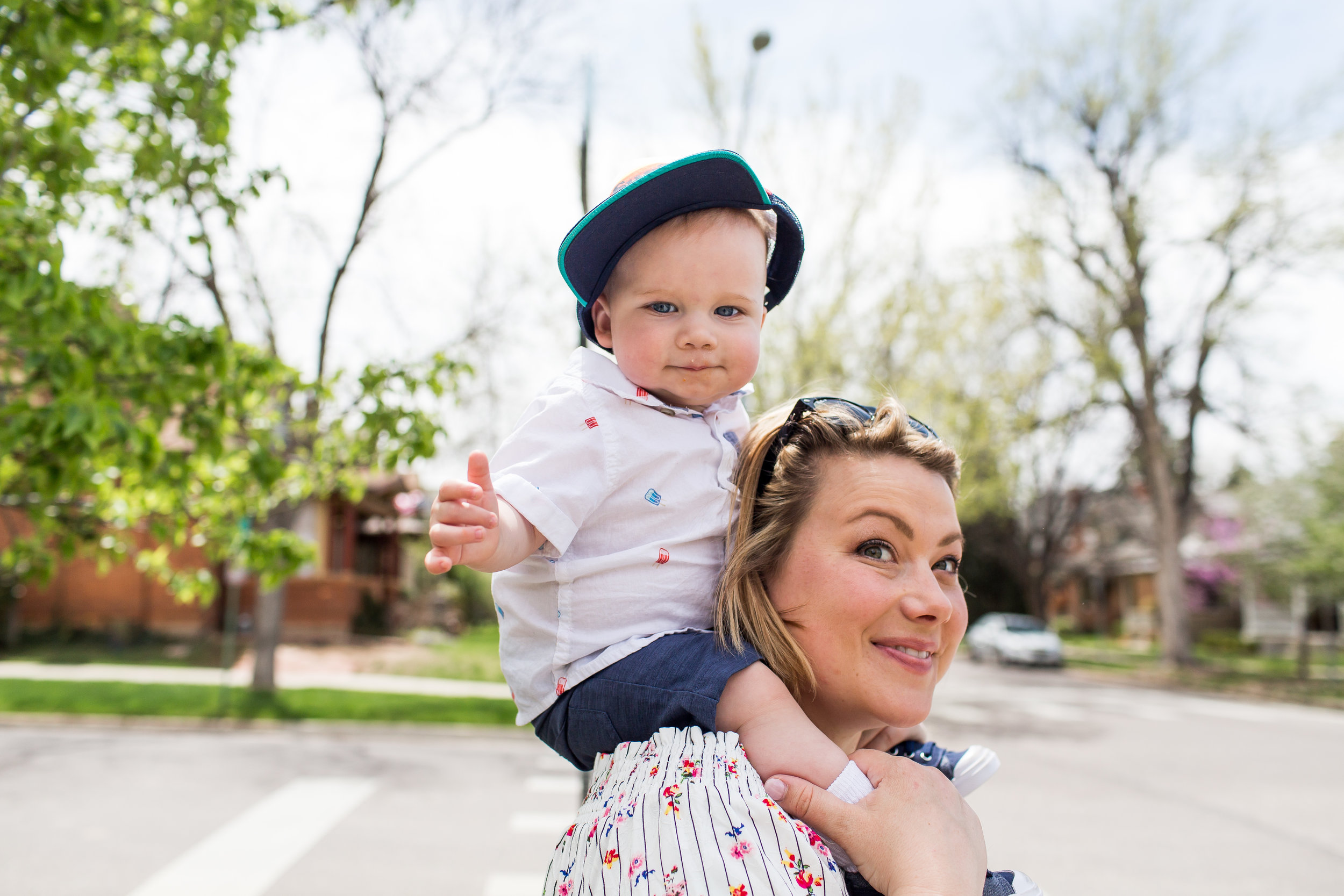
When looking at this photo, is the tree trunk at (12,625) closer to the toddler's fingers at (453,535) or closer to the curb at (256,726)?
the curb at (256,726)

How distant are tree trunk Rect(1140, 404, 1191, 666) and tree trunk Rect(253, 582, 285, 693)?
64.6ft

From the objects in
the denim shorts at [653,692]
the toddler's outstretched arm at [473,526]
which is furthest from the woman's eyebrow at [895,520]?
the toddler's outstretched arm at [473,526]

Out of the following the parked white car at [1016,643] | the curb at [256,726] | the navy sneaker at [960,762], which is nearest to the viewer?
the navy sneaker at [960,762]

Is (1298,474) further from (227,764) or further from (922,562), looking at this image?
(922,562)

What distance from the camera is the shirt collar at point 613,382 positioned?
1.54 m

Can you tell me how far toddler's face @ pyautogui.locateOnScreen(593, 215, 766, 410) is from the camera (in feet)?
5.02

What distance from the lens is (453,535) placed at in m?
1.25

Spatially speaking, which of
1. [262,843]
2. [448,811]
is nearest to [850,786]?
[262,843]

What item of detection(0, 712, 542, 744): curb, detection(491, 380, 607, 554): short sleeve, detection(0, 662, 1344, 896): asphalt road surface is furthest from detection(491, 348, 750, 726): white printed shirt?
detection(0, 712, 542, 744): curb

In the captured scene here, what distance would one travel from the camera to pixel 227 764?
10.3 m

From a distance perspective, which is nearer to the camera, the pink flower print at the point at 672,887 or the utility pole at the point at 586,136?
the pink flower print at the point at 672,887

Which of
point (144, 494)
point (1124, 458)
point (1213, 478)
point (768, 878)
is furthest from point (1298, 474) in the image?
point (768, 878)

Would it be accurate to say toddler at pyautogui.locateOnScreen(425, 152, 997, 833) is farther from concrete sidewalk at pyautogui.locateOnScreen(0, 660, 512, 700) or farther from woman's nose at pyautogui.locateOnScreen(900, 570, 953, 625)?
concrete sidewalk at pyautogui.locateOnScreen(0, 660, 512, 700)

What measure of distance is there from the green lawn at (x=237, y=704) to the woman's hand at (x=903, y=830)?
12774 millimetres
